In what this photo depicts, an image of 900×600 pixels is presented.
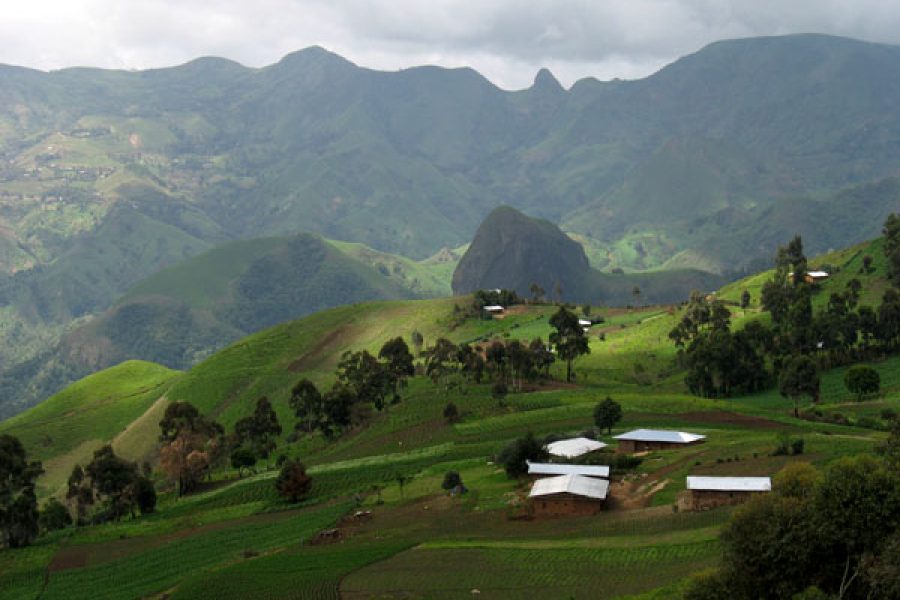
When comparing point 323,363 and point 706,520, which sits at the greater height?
point 323,363

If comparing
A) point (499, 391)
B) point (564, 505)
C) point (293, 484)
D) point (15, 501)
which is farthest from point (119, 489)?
point (564, 505)

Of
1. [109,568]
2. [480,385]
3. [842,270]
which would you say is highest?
[842,270]

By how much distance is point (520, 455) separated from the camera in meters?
82.9

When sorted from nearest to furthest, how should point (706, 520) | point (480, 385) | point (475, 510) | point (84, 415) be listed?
1. point (706, 520)
2. point (475, 510)
3. point (480, 385)
4. point (84, 415)

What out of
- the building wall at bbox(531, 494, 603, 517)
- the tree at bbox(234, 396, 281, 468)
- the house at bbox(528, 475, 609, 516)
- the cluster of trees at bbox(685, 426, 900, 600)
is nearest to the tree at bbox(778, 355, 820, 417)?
the house at bbox(528, 475, 609, 516)

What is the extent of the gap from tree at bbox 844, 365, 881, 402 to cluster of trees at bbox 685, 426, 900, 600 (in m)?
69.1

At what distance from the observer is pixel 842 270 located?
168m

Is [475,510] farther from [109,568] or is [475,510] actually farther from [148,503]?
[148,503]

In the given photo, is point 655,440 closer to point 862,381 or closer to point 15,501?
point 862,381

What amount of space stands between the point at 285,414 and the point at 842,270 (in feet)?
364

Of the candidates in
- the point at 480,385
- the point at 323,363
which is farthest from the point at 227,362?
the point at 480,385

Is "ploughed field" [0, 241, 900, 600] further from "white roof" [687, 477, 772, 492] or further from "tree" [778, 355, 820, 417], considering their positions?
"tree" [778, 355, 820, 417]

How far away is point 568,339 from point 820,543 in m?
104

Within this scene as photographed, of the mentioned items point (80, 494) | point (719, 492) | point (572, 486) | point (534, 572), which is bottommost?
point (534, 572)
